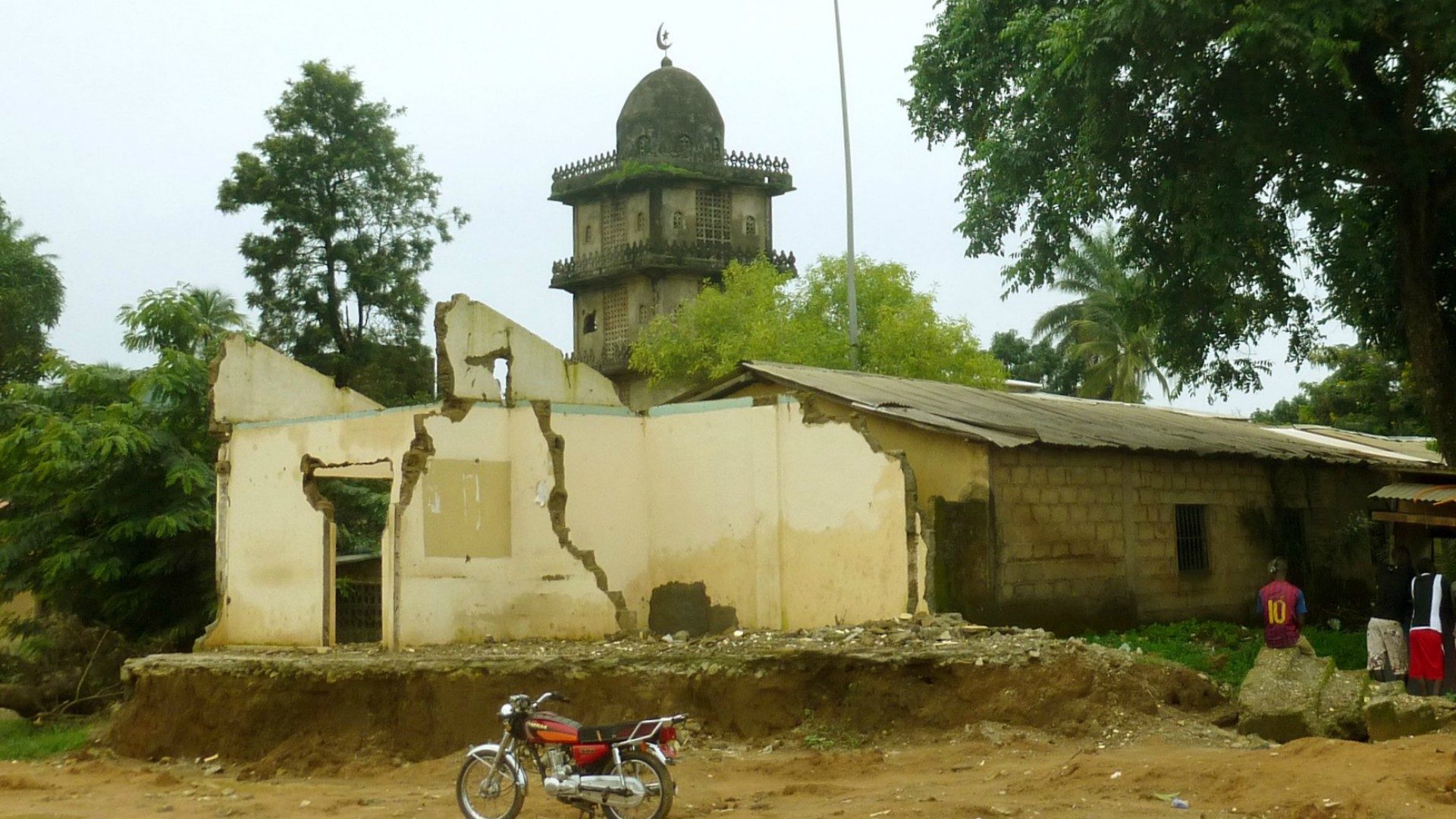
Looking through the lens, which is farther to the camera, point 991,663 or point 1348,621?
point 1348,621

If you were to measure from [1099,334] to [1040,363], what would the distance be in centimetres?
547

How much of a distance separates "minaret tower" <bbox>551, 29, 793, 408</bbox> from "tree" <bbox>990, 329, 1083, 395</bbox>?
42.0 feet

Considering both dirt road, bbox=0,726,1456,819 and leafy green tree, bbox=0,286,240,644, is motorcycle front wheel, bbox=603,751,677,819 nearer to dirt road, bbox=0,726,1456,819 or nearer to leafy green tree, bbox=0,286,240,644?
dirt road, bbox=0,726,1456,819

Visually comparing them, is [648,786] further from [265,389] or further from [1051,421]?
[1051,421]

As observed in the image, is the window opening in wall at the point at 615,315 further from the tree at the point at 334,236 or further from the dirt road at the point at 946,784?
the dirt road at the point at 946,784

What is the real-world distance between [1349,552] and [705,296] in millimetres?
19963

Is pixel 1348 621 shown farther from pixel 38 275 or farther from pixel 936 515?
pixel 38 275

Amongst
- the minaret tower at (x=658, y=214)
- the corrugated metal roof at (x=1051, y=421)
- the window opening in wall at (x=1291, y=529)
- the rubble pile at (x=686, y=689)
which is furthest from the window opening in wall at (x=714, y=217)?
the rubble pile at (x=686, y=689)

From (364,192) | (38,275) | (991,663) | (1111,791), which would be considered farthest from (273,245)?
(1111,791)

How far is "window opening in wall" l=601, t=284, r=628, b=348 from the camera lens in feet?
136

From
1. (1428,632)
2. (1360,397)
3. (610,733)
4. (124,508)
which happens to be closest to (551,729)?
(610,733)

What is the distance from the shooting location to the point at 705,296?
3781 cm

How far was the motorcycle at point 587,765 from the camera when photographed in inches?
353

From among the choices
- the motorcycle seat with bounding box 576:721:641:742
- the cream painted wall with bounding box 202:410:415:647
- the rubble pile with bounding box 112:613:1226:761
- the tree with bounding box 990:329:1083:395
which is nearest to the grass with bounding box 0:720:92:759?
the rubble pile with bounding box 112:613:1226:761
